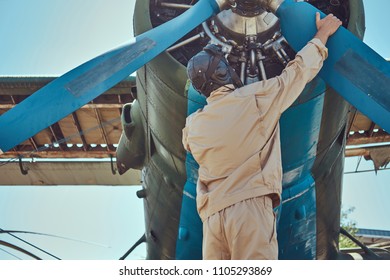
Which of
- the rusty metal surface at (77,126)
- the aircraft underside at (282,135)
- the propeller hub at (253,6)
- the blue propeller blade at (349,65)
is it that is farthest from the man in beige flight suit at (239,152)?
the rusty metal surface at (77,126)

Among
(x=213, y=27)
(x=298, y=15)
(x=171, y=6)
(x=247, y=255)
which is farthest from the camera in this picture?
(x=171, y=6)

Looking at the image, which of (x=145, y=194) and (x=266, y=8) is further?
(x=145, y=194)

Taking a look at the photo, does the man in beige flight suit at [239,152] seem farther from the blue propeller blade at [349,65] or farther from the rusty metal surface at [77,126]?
the rusty metal surface at [77,126]

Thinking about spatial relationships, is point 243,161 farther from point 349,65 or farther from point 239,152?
point 349,65

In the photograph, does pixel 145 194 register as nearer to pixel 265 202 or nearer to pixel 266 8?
pixel 266 8

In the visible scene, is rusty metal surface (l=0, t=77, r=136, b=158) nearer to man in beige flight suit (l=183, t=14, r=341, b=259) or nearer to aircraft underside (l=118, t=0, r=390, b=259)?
aircraft underside (l=118, t=0, r=390, b=259)

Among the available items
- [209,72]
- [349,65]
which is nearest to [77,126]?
[349,65]

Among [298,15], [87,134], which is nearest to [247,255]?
[298,15]

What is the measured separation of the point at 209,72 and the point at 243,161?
369 millimetres

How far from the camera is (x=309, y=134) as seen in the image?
3836 millimetres

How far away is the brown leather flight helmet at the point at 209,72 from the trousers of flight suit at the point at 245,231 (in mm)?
480

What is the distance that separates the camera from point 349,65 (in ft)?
11.0
